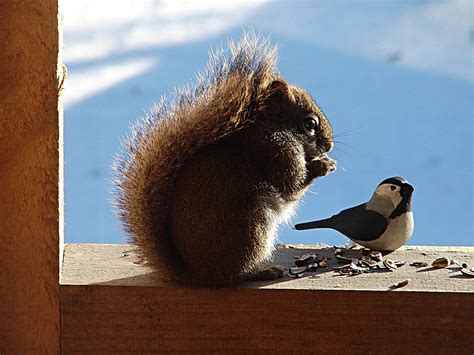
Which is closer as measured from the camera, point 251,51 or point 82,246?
point 251,51

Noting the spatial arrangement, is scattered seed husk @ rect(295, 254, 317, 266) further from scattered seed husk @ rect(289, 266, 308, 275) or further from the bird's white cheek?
the bird's white cheek

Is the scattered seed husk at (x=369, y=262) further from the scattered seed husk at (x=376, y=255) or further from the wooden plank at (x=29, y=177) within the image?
the wooden plank at (x=29, y=177)

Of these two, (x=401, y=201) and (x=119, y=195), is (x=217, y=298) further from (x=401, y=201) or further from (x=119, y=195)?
(x=401, y=201)

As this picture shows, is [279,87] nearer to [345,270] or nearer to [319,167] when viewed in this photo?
[319,167]

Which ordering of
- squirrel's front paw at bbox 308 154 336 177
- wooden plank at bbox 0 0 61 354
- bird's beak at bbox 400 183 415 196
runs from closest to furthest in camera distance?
1. wooden plank at bbox 0 0 61 354
2. squirrel's front paw at bbox 308 154 336 177
3. bird's beak at bbox 400 183 415 196

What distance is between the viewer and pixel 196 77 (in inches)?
54.5

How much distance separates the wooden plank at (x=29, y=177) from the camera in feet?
4.20

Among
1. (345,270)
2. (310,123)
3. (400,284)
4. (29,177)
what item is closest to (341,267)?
(345,270)

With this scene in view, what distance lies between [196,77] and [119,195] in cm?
22

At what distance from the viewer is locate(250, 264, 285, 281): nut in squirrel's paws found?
1.36m

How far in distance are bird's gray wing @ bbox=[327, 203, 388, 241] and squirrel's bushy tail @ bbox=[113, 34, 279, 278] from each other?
0.28 meters

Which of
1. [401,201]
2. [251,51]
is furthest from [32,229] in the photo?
[401,201]

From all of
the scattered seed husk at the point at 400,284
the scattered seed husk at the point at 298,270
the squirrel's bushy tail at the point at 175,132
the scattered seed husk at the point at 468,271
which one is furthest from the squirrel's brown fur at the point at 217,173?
the scattered seed husk at the point at 468,271

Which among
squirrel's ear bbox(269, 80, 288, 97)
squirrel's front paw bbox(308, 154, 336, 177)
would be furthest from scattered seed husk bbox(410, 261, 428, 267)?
squirrel's ear bbox(269, 80, 288, 97)
